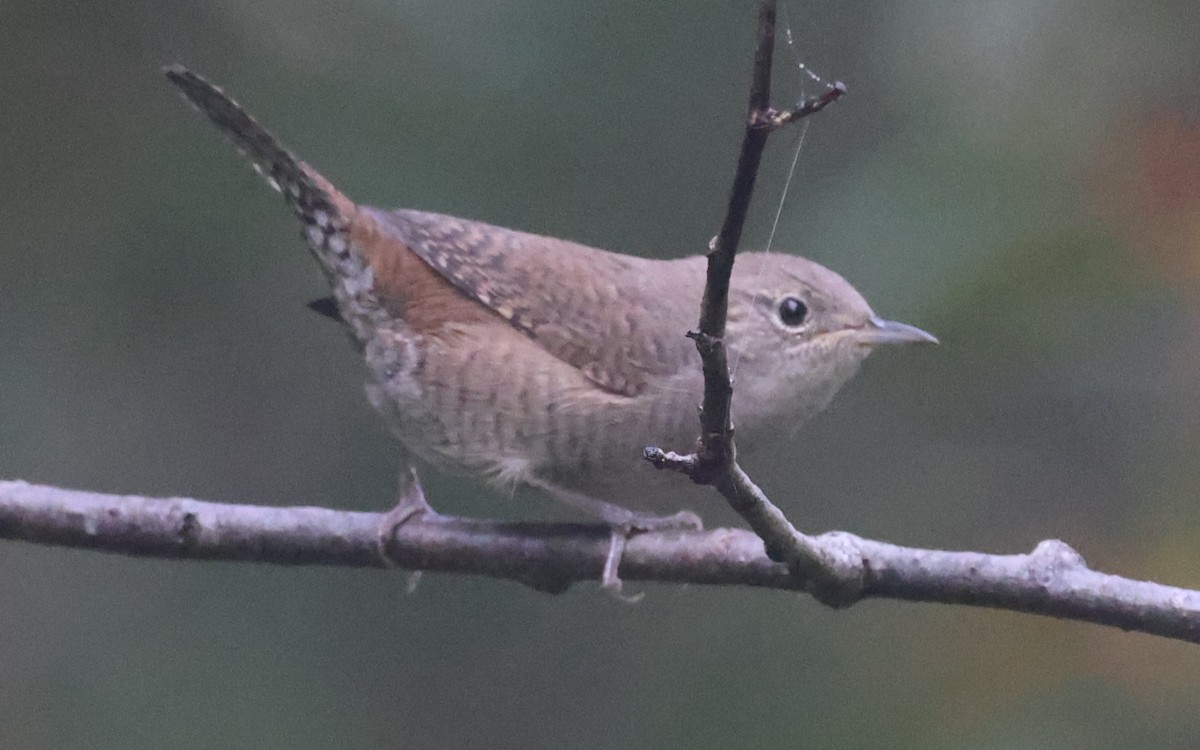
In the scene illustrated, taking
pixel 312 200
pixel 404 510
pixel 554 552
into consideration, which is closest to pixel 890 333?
pixel 554 552

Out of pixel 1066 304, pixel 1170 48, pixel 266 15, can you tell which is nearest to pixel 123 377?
pixel 266 15

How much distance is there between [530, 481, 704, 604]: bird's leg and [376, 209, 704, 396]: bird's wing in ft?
0.61

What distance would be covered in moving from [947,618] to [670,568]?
49 cm

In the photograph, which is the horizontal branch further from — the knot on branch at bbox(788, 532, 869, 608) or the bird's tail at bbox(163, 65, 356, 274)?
the bird's tail at bbox(163, 65, 356, 274)

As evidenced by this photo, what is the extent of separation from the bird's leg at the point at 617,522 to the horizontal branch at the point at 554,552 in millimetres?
17

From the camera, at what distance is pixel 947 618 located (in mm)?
2055

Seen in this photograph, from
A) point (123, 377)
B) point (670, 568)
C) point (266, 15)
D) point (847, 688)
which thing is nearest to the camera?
point (670, 568)

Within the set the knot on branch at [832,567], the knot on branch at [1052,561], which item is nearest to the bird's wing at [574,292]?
the knot on branch at [832,567]

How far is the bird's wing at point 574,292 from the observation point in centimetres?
208

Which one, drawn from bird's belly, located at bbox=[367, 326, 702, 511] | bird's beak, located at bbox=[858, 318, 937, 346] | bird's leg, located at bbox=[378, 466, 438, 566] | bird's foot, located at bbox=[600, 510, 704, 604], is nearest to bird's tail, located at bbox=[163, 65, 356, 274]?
bird's belly, located at bbox=[367, 326, 702, 511]

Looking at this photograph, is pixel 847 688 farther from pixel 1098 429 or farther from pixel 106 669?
pixel 106 669

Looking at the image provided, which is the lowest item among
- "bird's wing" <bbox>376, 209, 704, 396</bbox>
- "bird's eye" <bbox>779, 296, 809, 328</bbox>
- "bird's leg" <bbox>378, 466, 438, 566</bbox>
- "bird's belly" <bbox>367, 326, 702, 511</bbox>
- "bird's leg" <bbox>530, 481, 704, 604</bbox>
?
"bird's leg" <bbox>378, 466, 438, 566</bbox>

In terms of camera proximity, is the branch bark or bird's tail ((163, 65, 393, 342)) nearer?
the branch bark

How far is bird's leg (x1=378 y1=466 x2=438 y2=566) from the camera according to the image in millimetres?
1916
